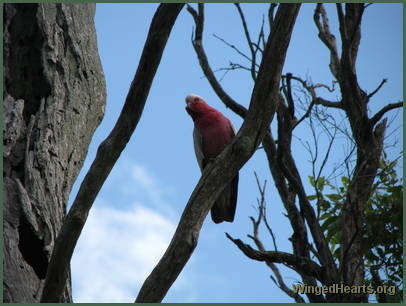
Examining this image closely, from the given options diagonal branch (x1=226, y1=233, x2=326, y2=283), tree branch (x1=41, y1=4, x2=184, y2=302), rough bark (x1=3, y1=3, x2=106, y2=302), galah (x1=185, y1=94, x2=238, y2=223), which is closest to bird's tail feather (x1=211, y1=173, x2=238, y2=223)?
galah (x1=185, y1=94, x2=238, y2=223)

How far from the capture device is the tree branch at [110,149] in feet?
8.09

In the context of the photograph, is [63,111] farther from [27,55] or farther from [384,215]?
[384,215]

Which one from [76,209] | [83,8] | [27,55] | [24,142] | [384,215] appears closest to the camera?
[76,209]

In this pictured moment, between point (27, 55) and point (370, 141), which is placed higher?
point (370, 141)

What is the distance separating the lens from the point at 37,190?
296cm

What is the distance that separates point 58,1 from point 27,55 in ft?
1.58

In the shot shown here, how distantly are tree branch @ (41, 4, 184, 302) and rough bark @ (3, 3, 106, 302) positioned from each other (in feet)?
1.03

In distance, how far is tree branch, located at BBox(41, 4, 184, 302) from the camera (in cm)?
246

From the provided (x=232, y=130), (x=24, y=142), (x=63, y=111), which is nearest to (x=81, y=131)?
(x=63, y=111)

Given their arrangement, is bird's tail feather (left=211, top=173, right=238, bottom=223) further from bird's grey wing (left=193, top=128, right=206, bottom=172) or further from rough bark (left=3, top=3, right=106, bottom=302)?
rough bark (left=3, top=3, right=106, bottom=302)

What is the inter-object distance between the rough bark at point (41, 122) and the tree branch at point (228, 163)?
84 cm

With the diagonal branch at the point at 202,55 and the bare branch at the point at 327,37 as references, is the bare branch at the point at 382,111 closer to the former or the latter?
the bare branch at the point at 327,37

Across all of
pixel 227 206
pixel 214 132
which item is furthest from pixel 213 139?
pixel 227 206

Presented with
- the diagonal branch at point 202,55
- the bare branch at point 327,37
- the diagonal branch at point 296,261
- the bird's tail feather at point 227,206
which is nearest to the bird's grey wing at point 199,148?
the bird's tail feather at point 227,206
